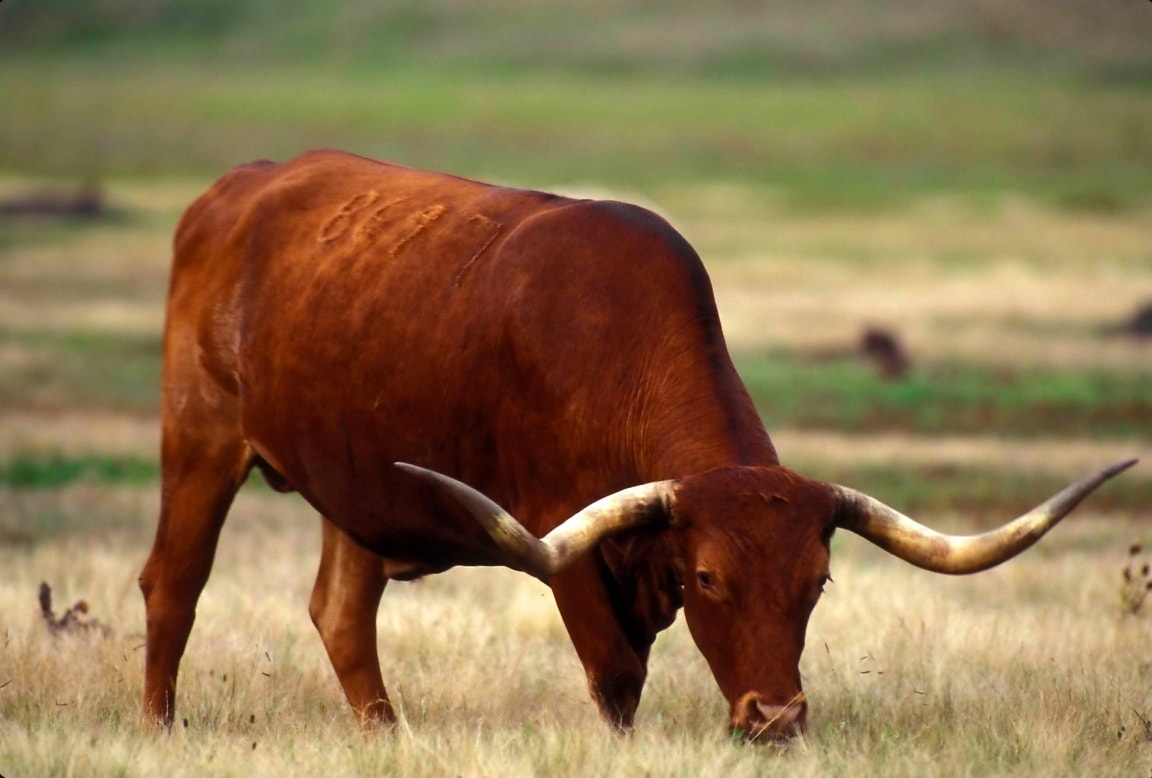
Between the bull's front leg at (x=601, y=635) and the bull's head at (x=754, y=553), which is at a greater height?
the bull's head at (x=754, y=553)

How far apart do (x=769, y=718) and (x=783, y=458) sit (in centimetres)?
1121

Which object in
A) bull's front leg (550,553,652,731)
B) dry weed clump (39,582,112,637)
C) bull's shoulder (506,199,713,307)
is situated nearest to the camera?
bull's front leg (550,553,652,731)

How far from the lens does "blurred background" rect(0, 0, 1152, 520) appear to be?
19578 mm

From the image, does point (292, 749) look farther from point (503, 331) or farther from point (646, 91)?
point (646, 91)

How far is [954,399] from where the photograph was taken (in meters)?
20.6

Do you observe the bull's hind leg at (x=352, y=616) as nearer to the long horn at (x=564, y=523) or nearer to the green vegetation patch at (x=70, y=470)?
the long horn at (x=564, y=523)

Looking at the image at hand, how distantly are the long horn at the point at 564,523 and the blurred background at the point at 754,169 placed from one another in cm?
971

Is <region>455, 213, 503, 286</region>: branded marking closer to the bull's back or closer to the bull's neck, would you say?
the bull's back

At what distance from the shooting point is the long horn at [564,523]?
199 inches

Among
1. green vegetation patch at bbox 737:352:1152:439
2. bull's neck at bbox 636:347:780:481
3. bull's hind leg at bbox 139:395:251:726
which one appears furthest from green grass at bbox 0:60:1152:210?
bull's neck at bbox 636:347:780:481

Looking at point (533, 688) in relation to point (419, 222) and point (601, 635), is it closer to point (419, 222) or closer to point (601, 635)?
point (601, 635)

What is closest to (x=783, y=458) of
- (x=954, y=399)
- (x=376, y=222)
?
(x=954, y=399)

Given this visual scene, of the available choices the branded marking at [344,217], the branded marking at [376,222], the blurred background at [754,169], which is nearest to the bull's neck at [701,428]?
the branded marking at [376,222]

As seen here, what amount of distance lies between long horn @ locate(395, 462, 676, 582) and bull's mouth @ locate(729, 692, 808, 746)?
613mm
